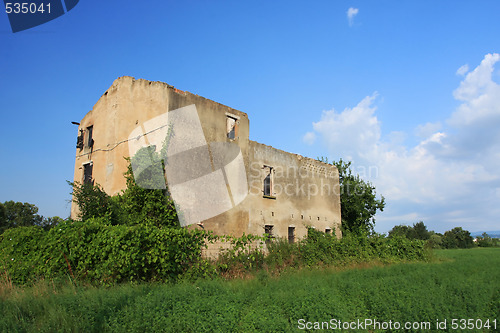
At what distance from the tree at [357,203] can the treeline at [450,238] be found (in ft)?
81.9

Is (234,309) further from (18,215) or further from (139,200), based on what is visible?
(18,215)

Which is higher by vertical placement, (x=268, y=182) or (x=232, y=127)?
(x=232, y=127)

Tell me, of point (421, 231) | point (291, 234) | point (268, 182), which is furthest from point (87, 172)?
point (421, 231)

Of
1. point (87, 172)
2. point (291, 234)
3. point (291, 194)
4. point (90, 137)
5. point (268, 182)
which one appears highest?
point (90, 137)

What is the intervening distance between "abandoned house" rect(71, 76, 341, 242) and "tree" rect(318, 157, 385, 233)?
27.9 feet

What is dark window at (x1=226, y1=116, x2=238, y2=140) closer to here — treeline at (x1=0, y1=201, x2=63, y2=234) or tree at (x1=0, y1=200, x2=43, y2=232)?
treeline at (x1=0, y1=201, x2=63, y2=234)

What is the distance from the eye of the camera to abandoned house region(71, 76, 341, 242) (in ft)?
48.2

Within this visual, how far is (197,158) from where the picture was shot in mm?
15352

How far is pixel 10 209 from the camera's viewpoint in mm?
33500

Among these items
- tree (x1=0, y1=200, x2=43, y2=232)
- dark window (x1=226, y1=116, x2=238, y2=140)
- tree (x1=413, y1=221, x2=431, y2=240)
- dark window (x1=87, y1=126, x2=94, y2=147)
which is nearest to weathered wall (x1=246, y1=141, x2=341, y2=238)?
dark window (x1=226, y1=116, x2=238, y2=140)

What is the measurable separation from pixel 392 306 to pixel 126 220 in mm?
10499

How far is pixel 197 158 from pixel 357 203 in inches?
677

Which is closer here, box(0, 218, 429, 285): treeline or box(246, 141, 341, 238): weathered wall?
box(0, 218, 429, 285): treeline

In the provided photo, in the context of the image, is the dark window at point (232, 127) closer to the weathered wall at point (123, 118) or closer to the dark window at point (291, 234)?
the weathered wall at point (123, 118)
